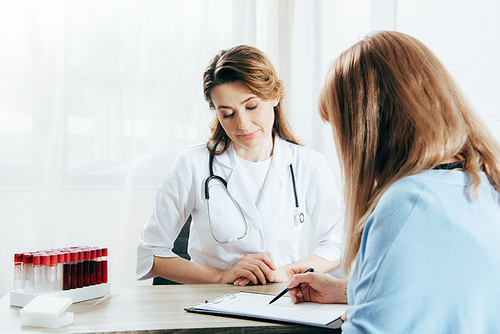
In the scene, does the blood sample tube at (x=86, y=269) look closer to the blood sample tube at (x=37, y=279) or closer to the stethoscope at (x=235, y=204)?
the blood sample tube at (x=37, y=279)

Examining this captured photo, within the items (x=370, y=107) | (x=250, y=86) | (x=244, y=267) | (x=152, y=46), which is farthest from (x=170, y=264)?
(x=152, y=46)

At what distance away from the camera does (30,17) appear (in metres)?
2.40

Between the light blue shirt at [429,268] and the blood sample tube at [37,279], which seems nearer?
the light blue shirt at [429,268]

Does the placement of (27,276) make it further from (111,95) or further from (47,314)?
(111,95)

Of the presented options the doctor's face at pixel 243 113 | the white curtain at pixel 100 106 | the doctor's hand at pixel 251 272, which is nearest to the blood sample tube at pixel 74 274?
the doctor's hand at pixel 251 272

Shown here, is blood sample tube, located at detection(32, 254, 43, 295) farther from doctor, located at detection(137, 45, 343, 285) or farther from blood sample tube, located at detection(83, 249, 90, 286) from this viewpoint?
doctor, located at detection(137, 45, 343, 285)

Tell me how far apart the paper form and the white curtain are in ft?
5.21

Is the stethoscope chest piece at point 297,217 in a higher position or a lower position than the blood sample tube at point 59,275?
higher

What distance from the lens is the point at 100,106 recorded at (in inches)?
98.7

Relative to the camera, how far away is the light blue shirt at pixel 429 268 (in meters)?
0.58

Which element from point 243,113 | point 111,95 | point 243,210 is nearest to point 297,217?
point 243,210

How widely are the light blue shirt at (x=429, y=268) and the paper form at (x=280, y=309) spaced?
36 centimetres

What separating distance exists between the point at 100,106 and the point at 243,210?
4.54 ft

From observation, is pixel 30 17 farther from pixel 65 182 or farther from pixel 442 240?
pixel 442 240
